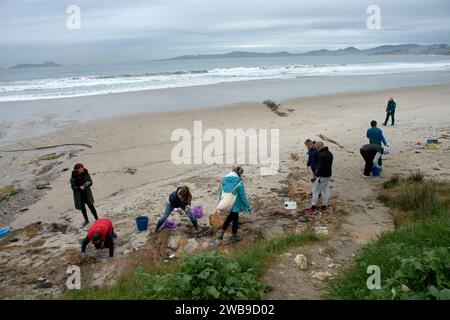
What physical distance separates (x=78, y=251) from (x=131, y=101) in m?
22.2

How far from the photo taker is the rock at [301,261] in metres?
5.26

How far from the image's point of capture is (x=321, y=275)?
16.7 feet

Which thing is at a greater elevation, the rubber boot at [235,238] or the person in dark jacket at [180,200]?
the person in dark jacket at [180,200]

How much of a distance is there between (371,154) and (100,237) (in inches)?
270

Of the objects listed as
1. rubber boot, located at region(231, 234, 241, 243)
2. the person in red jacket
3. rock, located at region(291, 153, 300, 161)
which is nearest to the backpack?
rubber boot, located at region(231, 234, 241, 243)

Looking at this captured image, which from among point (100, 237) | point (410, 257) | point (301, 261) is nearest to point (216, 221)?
point (100, 237)

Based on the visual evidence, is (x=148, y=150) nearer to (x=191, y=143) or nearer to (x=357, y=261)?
(x=191, y=143)

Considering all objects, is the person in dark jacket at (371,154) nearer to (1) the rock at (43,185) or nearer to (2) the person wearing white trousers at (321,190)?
(2) the person wearing white trousers at (321,190)

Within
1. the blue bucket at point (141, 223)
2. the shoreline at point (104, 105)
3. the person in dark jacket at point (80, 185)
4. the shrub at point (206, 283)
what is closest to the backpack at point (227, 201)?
the blue bucket at point (141, 223)

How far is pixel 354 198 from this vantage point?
849 centimetres

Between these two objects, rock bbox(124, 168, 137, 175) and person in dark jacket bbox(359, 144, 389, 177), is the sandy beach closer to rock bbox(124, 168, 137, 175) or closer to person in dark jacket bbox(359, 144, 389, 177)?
rock bbox(124, 168, 137, 175)

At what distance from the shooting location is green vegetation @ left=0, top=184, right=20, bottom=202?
1056 centimetres

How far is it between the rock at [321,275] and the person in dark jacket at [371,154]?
16.9 feet
